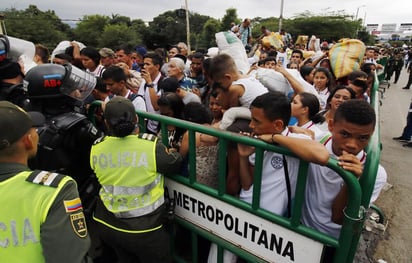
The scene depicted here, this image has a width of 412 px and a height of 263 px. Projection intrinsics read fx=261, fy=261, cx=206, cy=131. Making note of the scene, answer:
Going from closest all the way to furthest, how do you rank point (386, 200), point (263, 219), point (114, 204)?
point (263, 219), point (114, 204), point (386, 200)

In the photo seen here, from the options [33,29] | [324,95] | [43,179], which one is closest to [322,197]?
[43,179]

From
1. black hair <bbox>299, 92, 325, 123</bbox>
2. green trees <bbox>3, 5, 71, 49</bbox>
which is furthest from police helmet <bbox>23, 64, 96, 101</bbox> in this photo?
green trees <bbox>3, 5, 71, 49</bbox>

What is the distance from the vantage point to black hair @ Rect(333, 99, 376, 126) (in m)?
1.32

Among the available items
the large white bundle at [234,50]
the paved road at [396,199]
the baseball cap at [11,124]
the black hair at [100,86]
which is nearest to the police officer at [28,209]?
the baseball cap at [11,124]

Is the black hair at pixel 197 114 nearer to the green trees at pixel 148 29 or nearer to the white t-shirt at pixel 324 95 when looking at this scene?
the white t-shirt at pixel 324 95

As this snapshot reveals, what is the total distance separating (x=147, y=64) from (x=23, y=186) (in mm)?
2817

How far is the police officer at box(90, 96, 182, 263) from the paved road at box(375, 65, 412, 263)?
234 centimetres

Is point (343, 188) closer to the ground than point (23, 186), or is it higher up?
closer to the ground

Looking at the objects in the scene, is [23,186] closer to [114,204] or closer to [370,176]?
[114,204]

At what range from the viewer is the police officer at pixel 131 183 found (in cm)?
169

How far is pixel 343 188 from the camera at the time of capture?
4.27 feet

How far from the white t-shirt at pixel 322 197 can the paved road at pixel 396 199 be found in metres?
1.77

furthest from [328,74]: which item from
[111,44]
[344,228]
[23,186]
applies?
[111,44]

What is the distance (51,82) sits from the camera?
76.3 inches
